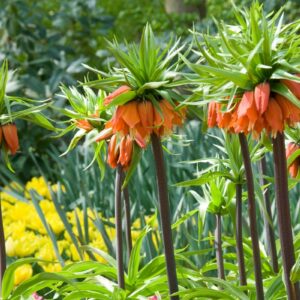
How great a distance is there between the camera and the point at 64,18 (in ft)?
23.0

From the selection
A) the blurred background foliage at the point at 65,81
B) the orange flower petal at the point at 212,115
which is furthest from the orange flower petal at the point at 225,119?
the blurred background foliage at the point at 65,81

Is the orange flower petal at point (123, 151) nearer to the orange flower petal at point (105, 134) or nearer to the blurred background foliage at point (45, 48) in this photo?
the orange flower petal at point (105, 134)

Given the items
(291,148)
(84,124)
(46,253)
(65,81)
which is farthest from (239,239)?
(65,81)

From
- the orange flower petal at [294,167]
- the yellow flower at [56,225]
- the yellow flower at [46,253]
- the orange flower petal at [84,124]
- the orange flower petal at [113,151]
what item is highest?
the orange flower petal at [84,124]

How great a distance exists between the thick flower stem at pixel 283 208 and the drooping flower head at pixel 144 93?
0.19m

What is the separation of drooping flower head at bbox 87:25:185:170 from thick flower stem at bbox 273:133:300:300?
0.64ft

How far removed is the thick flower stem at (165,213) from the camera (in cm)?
164

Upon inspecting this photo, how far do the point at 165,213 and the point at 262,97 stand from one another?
1.05 feet

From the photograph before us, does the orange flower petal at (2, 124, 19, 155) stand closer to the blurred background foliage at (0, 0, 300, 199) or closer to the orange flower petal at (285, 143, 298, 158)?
the orange flower petal at (285, 143, 298, 158)

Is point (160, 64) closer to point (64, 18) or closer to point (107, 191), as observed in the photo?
point (107, 191)

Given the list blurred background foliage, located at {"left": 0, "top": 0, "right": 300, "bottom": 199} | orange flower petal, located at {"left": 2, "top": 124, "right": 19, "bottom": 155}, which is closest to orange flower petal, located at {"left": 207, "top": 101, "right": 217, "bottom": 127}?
orange flower petal, located at {"left": 2, "top": 124, "right": 19, "bottom": 155}

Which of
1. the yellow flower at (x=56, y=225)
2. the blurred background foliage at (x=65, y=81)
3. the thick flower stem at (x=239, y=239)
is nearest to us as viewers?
the thick flower stem at (x=239, y=239)

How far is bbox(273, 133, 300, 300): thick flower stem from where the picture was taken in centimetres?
156

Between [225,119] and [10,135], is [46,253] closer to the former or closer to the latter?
[10,135]
